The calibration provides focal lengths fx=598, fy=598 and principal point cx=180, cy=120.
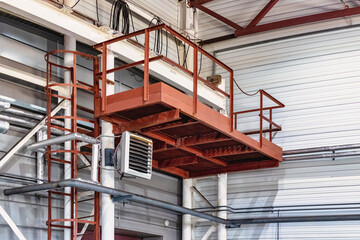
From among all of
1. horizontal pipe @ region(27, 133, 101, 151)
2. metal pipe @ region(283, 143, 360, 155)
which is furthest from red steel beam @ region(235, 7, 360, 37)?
horizontal pipe @ region(27, 133, 101, 151)

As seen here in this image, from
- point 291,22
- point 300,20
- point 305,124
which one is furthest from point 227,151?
point 300,20

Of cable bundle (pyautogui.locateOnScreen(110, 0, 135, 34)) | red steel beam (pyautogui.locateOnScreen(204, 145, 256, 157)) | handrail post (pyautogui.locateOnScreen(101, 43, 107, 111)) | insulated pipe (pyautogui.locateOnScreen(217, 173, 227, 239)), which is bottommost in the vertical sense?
insulated pipe (pyautogui.locateOnScreen(217, 173, 227, 239))

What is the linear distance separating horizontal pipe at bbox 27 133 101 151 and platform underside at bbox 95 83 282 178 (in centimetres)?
76

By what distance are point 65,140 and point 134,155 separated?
6.08 feet

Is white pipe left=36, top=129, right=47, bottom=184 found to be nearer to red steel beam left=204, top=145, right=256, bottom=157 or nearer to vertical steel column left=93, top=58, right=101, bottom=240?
vertical steel column left=93, top=58, right=101, bottom=240

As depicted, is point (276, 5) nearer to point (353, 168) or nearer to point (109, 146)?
point (353, 168)

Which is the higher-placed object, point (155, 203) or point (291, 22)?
point (291, 22)

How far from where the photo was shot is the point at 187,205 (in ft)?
64.2

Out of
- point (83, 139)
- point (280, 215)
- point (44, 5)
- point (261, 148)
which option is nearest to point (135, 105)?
point (83, 139)

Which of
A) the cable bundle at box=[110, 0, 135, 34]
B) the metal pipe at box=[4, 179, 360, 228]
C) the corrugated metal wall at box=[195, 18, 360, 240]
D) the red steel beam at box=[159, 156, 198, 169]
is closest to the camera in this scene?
the metal pipe at box=[4, 179, 360, 228]

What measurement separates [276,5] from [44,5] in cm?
990

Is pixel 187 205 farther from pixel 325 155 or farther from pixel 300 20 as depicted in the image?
pixel 300 20

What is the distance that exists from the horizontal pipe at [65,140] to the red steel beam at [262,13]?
8.89 m

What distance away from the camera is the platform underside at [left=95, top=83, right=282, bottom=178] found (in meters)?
13.5
